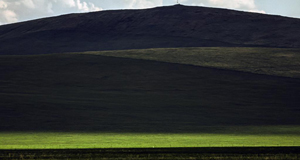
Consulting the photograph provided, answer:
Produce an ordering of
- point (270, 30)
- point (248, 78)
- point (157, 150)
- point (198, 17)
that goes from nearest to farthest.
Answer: point (157, 150) → point (248, 78) → point (270, 30) → point (198, 17)

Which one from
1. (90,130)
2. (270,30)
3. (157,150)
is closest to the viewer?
(157,150)

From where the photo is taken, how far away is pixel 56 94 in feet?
85.1

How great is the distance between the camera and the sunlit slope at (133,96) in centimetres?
1983

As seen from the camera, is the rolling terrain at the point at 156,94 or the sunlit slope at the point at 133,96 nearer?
the rolling terrain at the point at 156,94

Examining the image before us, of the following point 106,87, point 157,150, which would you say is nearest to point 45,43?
point 106,87

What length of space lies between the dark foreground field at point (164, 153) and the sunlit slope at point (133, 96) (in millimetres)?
6529

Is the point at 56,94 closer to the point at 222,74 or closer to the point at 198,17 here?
the point at 222,74

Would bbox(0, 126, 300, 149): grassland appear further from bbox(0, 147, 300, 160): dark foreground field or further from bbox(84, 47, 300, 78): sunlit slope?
bbox(84, 47, 300, 78): sunlit slope

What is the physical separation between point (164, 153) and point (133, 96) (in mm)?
15311

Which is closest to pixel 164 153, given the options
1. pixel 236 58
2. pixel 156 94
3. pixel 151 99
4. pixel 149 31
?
pixel 151 99

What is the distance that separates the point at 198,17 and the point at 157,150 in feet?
182

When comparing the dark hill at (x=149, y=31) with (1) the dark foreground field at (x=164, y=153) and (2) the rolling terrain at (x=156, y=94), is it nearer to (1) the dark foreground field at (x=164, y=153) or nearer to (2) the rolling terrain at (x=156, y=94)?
(2) the rolling terrain at (x=156, y=94)

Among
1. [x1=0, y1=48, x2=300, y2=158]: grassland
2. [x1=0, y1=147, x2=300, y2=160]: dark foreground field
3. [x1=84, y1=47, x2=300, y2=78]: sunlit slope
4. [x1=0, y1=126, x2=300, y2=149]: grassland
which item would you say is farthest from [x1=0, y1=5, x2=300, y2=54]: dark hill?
[x1=0, y1=147, x2=300, y2=160]: dark foreground field

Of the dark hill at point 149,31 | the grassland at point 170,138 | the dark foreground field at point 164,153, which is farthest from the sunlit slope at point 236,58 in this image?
the dark foreground field at point 164,153
